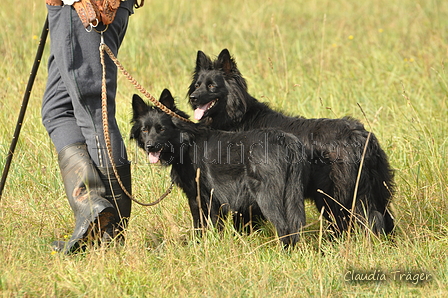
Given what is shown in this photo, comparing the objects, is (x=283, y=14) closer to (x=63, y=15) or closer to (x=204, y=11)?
(x=204, y=11)

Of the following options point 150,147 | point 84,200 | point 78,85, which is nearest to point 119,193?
point 84,200

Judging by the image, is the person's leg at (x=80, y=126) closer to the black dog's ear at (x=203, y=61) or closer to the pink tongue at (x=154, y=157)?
the pink tongue at (x=154, y=157)

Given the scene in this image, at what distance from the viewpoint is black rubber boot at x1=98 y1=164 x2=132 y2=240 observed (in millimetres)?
3218

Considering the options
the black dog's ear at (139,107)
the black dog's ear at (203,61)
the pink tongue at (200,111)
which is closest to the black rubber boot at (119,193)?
the black dog's ear at (139,107)

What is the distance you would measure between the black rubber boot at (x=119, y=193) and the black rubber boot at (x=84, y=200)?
0.04 m

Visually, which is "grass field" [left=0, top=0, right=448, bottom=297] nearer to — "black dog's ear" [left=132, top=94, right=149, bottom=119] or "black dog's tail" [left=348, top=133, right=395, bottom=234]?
"black dog's tail" [left=348, top=133, right=395, bottom=234]

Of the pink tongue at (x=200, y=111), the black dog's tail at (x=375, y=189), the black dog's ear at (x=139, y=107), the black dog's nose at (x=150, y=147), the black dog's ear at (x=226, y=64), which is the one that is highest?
the black dog's ear at (x=226, y=64)

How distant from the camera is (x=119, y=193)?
3.28 meters

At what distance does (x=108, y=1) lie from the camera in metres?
2.96

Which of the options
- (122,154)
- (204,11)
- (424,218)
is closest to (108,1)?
(122,154)

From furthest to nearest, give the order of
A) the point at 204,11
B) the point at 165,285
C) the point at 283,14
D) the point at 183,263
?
the point at 283,14, the point at 204,11, the point at 183,263, the point at 165,285

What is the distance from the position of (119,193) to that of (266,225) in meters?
1.16

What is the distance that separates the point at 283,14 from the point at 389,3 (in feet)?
7.42

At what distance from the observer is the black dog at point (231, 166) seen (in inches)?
132
